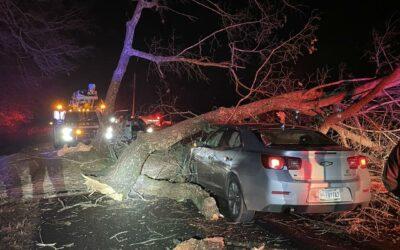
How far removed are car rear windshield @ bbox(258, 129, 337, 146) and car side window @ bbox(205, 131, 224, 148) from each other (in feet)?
3.74

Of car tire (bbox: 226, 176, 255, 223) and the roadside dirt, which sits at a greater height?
car tire (bbox: 226, 176, 255, 223)

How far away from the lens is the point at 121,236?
18.7 ft

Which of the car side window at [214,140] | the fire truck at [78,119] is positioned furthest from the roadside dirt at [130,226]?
the fire truck at [78,119]

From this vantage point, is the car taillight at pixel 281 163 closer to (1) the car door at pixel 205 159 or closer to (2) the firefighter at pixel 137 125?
(1) the car door at pixel 205 159

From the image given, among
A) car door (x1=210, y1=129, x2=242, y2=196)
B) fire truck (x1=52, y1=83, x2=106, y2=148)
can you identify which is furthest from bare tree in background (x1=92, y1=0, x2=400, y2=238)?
fire truck (x1=52, y1=83, x2=106, y2=148)

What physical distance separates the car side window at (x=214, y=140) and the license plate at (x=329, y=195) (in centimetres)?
222

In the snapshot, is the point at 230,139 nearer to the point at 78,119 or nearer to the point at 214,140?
the point at 214,140

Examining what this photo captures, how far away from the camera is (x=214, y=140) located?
7.56m

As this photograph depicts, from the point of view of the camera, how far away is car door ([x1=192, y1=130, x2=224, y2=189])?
7410 millimetres

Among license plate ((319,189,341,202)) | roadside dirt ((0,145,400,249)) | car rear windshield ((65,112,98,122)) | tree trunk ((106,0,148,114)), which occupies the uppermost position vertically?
tree trunk ((106,0,148,114))

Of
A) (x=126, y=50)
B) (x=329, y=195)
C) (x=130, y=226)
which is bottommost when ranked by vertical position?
(x=130, y=226)

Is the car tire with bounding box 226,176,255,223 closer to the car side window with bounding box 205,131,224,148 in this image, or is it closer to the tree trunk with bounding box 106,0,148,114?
the car side window with bounding box 205,131,224,148

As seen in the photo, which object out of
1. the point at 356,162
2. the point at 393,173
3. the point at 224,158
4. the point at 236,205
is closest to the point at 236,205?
the point at 236,205

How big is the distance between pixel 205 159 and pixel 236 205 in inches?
60.0
